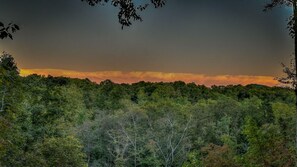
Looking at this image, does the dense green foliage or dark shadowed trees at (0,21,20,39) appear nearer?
dark shadowed trees at (0,21,20,39)

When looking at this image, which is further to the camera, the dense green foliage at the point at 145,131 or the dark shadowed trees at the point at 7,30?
the dense green foliage at the point at 145,131

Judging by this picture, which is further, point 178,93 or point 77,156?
point 178,93

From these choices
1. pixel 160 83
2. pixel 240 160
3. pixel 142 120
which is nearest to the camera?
pixel 240 160

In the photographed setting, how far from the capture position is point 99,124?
4766cm

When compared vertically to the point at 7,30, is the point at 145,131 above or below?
below

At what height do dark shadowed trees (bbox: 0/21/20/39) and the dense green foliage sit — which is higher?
dark shadowed trees (bbox: 0/21/20/39)

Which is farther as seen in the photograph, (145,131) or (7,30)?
(145,131)

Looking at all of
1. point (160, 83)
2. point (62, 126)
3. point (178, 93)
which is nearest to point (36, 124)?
point (62, 126)

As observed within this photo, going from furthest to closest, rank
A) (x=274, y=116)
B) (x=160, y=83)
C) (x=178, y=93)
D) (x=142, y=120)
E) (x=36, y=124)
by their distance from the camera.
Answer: (x=160, y=83) < (x=178, y=93) < (x=142, y=120) < (x=274, y=116) < (x=36, y=124)

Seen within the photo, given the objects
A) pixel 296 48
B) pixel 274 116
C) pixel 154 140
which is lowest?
pixel 154 140

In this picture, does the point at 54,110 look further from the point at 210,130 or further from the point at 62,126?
the point at 210,130

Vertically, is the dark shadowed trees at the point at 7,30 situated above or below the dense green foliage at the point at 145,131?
above

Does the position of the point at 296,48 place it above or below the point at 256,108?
above

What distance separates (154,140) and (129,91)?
42631 mm
